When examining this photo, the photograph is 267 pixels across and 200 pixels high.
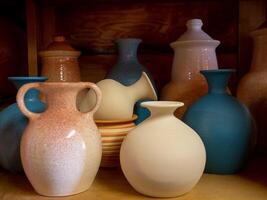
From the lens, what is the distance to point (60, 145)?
58 cm

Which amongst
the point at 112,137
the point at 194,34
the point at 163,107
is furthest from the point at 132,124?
the point at 194,34

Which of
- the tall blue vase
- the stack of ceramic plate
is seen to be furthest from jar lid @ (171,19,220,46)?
the stack of ceramic plate

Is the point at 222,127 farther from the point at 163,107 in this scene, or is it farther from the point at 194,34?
the point at 194,34

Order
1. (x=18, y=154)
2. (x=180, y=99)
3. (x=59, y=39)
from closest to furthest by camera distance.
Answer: (x=18, y=154) → (x=180, y=99) → (x=59, y=39)

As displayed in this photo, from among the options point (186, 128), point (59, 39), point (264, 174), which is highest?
point (59, 39)

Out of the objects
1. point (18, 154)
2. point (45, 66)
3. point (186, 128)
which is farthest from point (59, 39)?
point (186, 128)

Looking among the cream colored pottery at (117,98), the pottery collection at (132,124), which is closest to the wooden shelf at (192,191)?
the pottery collection at (132,124)

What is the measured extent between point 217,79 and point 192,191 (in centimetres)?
23

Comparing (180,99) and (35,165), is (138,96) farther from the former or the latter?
(35,165)

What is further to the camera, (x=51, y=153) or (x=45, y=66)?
(x=45, y=66)

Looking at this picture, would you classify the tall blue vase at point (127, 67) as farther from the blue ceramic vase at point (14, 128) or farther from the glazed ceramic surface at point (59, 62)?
the blue ceramic vase at point (14, 128)

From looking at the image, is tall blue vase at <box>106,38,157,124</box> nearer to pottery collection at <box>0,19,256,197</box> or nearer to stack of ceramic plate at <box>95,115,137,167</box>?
pottery collection at <box>0,19,256,197</box>

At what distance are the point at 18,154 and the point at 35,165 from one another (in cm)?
12

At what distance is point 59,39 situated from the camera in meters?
0.92
